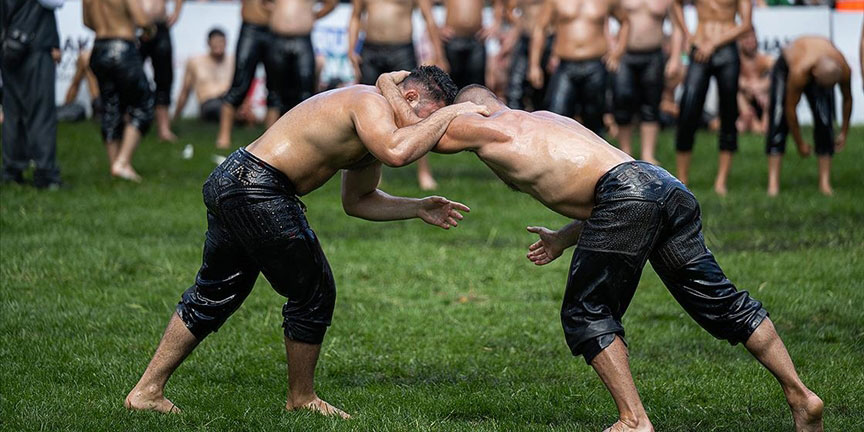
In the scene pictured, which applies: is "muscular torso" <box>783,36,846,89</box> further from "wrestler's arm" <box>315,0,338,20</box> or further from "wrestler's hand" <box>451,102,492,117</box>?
"wrestler's hand" <box>451,102,492,117</box>

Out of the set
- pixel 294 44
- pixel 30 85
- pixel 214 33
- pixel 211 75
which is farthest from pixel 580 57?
pixel 211 75

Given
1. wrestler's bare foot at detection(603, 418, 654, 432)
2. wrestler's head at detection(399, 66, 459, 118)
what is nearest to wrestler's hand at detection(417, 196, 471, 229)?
wrestler's head at detection(399, 66, 459, 118)

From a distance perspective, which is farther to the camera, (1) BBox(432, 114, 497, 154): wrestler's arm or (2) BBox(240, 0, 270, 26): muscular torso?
(2) BBox(240, 0, 270, 26): muscular torso

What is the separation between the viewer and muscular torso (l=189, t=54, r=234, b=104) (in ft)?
52.3

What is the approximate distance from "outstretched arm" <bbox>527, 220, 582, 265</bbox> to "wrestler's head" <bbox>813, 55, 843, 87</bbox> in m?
6.49

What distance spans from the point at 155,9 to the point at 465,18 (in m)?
3.73

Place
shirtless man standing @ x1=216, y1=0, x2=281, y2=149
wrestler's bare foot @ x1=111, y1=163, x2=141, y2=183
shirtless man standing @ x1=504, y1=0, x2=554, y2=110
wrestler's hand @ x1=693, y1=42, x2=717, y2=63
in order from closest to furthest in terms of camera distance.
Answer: wrestler's hand @ x1=693, y1=42, x2=717, y2=63, wrestler's bare foot @ x1=111, y1=163, x2=141, y2=183, shirtless man standing @ x1=216, y1=0, x2=281, y2=149, shirtless man standing @ x1=504, y1=0, x2=554, y2=110

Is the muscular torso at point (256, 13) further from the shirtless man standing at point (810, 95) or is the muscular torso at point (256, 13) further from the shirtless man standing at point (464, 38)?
the shirtless man standing at point (810, 95)

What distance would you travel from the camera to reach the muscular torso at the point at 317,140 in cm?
449

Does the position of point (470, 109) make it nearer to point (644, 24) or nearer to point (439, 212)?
point (439, 212)

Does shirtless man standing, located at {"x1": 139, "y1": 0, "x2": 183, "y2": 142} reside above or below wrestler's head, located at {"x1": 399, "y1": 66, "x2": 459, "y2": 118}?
below

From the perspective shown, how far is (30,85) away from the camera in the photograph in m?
10.2

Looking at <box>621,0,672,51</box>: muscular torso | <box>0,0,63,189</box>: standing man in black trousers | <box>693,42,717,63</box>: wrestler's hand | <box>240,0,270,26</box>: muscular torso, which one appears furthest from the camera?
<box>240,0,270,26</box>: muscular torso

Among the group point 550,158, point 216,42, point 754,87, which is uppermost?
point 550,158
